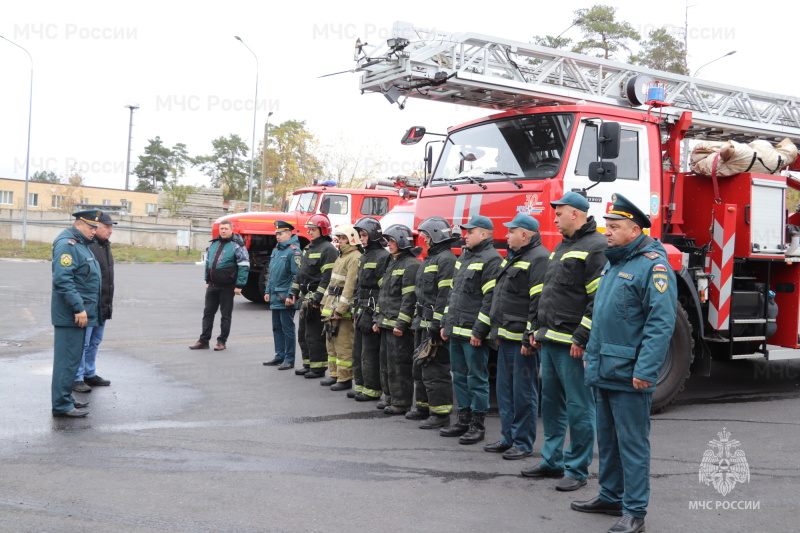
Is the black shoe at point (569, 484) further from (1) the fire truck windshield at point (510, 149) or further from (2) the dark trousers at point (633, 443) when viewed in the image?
(1) the fire truck windshield at point (510, 149)

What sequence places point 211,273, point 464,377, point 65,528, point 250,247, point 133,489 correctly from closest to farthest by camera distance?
point 65,528 < point 133,489 < point 464,377 < point 211,273 < point 250,247

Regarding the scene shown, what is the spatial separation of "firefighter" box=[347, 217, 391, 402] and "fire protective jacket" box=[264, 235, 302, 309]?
204cm

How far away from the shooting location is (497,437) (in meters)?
6.35

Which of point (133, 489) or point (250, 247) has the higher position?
point (250, 247)

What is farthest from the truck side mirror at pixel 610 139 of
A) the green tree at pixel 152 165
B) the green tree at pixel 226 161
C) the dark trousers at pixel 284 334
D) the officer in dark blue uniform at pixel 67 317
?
the green tree at pixel 152 165

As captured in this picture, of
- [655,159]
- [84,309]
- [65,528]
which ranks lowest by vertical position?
[65,528]

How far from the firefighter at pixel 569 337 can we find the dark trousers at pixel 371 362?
2.64 m

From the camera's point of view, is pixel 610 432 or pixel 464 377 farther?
pixel 464 377

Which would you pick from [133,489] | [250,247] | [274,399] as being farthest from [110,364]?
[250,247]

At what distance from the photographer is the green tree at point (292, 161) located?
1549 inches

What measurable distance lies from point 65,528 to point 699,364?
619cm

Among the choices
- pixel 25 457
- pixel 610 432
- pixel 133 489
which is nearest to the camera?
pixel 610 432

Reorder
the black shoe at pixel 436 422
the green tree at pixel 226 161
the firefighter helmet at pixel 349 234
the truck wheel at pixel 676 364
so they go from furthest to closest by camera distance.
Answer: the green tree at pixel 226 161 → the firefighter helmet at pixel 349 234 → the truck wheel at pixel 676 364 → the black shoe at pixel 436 422

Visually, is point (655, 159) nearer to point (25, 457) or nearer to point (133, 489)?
point (133, 489)
